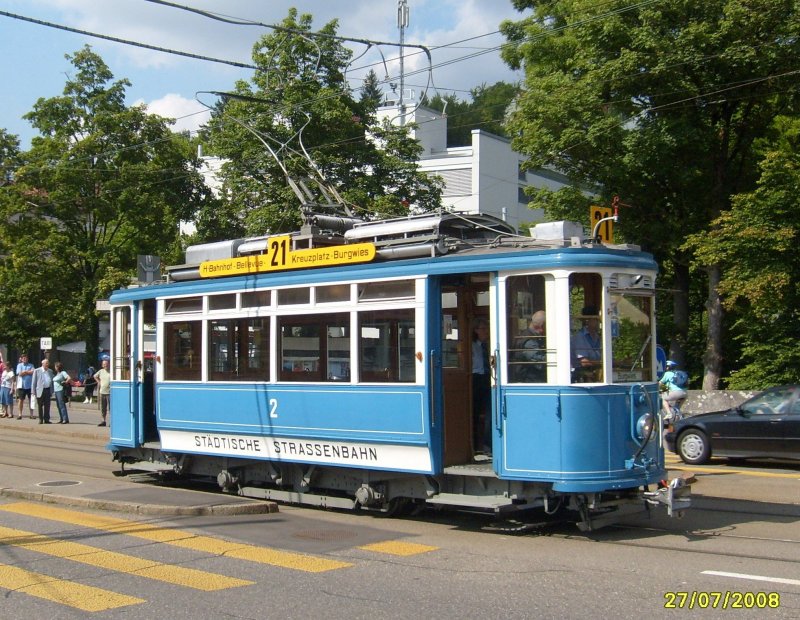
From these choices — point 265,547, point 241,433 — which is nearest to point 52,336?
point 241,433

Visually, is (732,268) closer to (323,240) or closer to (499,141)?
(323,240)

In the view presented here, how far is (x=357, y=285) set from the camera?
1080cm

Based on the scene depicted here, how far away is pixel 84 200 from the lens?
39.5 m

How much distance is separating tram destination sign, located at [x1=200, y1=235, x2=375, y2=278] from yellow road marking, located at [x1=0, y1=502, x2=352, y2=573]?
3.49 meters

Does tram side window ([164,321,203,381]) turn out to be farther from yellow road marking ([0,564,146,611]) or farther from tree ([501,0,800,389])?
tree ([501,0,800,389])

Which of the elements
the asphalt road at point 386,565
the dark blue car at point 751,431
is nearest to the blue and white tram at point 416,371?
the asphalt road at point 386,565

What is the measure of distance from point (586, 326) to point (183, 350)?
6150 mm

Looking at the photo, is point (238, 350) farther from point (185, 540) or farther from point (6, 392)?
point (6, 392)

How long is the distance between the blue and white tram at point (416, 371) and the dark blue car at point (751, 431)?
682 centimetres

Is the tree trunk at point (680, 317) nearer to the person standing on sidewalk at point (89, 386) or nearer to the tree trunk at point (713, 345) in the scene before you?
the tree trunk at point (713, 345)

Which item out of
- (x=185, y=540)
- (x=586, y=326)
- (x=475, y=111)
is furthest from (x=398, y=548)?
(x=475, y=111)

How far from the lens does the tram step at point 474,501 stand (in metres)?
9.54

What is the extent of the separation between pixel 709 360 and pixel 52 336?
28.0 m
